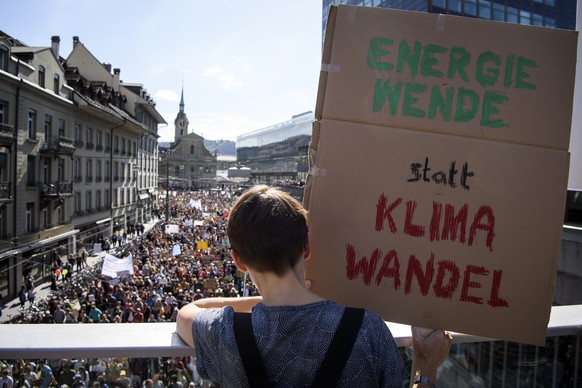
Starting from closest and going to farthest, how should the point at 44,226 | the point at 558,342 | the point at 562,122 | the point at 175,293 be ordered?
the point at 562,122 < the point at 558,342 < the point at 175,293 < the point at 44,226

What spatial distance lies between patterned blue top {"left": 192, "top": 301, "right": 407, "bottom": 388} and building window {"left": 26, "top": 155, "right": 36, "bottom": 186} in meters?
22.8

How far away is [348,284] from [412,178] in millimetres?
448

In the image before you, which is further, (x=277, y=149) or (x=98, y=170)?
(x=277, y=149)

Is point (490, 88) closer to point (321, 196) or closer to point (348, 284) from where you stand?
point (321, 196)

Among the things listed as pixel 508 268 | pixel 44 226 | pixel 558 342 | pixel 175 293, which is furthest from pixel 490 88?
pixel 44 226

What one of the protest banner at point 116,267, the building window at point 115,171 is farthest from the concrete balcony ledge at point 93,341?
the building window at point 115,171

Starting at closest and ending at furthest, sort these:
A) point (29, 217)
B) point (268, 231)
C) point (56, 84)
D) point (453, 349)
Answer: point (268, 231), point (453, 349), point (29, 217), point (56, 84)

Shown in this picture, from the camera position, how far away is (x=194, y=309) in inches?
63.1

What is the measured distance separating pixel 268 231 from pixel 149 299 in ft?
41.8

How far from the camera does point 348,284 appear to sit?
1.71 m

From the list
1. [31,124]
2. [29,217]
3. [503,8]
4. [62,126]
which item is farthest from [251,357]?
[503,8]

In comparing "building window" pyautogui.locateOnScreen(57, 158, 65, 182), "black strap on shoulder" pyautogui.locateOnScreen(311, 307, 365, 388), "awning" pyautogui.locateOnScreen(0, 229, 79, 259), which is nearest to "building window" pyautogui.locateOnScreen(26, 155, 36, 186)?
"awning" pyautogui.locateOnScreen(0, 229, 79, 259)

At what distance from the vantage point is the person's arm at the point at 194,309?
1556 mm

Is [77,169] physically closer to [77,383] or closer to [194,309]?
[77,383]
